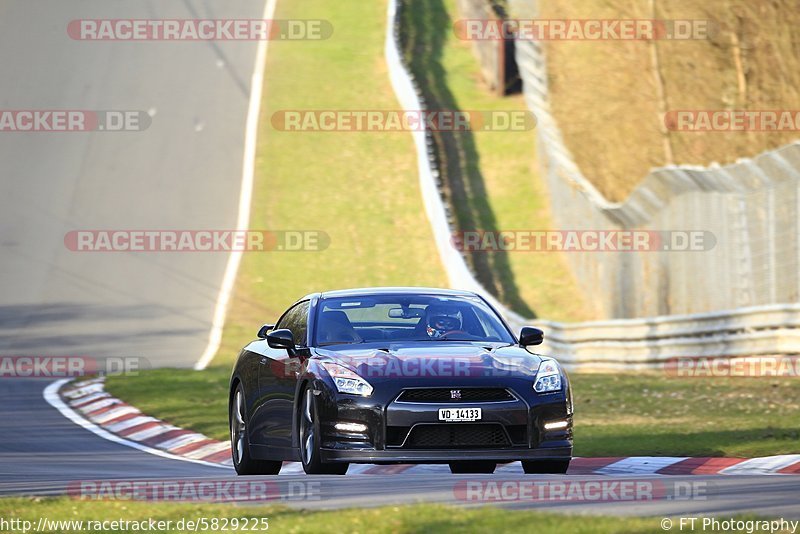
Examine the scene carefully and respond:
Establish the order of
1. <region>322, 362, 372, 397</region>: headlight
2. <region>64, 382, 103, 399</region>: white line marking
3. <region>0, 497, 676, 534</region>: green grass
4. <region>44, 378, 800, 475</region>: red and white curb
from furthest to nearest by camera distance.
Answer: <region>64, 382, 103, 399</region>: white line marking < <region>44, 378, 800, 475</region>: red and white curb < <region>322, 362, 372, 397</region>: headlight < <region>0, 497, 676, 534</region>: green grass

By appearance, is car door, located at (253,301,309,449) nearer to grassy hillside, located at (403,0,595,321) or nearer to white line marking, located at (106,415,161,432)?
white line marking, located at (106,415,161,432)

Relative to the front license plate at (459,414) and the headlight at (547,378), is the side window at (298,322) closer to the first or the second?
the front license plate at (459,414)

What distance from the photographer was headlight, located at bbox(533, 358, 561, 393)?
38.0 ft

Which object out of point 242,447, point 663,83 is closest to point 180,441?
point 242,447

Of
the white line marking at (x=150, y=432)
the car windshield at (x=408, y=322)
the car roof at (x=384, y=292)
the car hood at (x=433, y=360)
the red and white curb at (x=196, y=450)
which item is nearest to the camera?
the car hood at (x=433, y=360)

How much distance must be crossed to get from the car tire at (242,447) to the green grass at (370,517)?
3.59 m

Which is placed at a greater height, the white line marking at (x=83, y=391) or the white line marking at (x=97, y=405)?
the white line marking at (x=83, y=391)

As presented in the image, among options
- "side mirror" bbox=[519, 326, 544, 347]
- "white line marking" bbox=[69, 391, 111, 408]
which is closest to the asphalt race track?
"white line marking" bbox=[69, 391, 111, 408]

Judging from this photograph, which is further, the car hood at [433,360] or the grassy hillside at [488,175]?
the grassy hillside at [488,175]

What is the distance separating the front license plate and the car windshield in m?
1.22

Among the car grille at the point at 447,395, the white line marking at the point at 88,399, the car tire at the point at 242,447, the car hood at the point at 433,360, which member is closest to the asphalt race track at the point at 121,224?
the car tire at the point at 242,447

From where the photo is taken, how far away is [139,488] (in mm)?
10961

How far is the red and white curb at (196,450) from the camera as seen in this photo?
43.7 ft

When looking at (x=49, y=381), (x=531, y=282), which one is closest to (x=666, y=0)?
(x=531, y=282)
